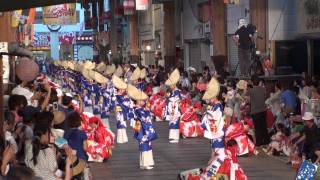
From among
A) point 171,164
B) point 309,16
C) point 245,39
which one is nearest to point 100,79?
point 245,39

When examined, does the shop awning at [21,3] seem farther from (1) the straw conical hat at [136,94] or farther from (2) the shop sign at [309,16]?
(2) the shop sign at [309,16]

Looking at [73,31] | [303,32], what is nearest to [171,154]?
[303,32]

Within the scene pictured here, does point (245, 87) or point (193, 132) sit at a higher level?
point (245, 87)

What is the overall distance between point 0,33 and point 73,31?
69433 mm

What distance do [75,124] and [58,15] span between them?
4624 centimetres

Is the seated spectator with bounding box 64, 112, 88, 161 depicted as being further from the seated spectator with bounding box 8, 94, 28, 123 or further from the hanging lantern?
the hanging lantern

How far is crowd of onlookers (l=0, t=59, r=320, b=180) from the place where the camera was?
24.6ft

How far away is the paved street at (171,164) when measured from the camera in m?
13.2

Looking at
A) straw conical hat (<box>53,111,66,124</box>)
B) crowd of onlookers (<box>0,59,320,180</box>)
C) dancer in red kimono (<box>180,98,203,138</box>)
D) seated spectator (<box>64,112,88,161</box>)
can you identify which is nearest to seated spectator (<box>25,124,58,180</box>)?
crowd of onlookers (<box>0,59,320,180</box>)

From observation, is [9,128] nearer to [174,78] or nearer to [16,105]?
[16,105]

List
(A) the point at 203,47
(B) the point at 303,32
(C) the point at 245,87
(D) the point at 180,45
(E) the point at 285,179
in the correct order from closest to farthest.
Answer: (E) the point at 285,179 → (C) the point at 245,87 → (B) the point at 303,32 → (A) the point at 203,47 → (D) the point at 180,45

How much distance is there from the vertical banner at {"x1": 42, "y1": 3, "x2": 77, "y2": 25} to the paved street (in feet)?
121

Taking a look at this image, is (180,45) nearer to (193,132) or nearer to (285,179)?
(193,132)

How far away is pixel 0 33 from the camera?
15562 millimetres
